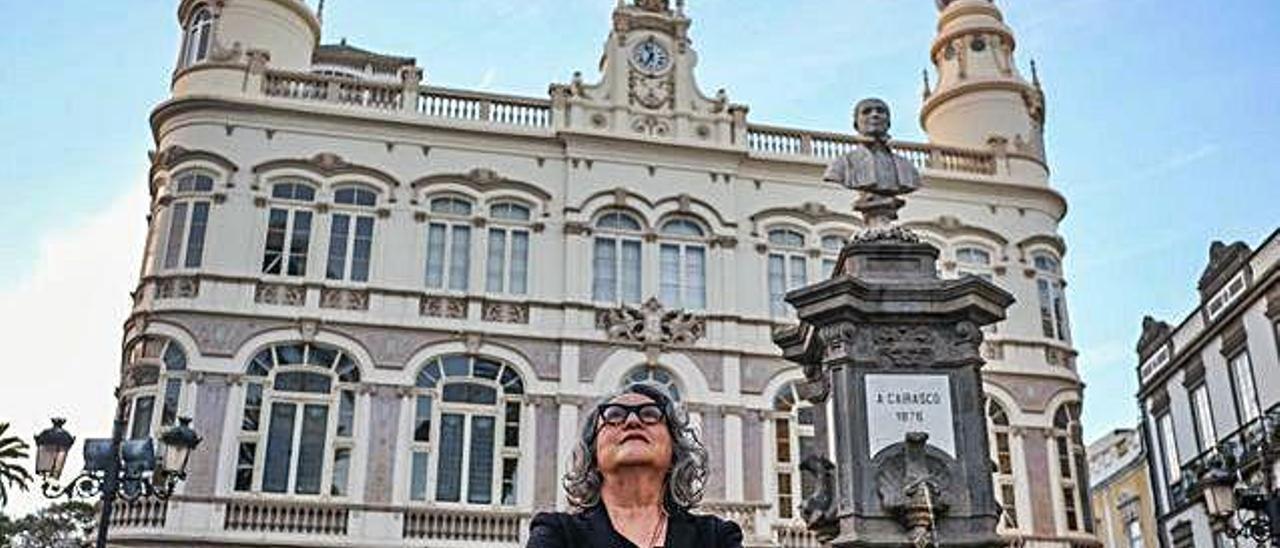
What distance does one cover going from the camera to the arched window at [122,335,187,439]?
1767 cm

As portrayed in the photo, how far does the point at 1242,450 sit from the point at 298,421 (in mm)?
16019

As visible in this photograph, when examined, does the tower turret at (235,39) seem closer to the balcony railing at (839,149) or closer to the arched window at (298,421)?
the arched window at (298,421)

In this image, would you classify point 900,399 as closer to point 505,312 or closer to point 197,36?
point 505,312

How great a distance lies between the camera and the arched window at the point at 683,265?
2017cm

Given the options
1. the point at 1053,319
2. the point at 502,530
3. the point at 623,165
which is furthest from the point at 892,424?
the point at 1053,319

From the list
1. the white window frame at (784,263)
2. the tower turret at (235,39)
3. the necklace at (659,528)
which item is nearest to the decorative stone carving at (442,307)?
the tower turret at (235,39)

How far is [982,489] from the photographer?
9406 mm

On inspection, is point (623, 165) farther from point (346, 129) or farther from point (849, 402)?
point (849, 402)

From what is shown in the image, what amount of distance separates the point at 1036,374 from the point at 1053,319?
56.5 inches

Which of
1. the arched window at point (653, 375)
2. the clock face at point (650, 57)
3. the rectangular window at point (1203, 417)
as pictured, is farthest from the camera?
the rectangular window at point (1203, 417)

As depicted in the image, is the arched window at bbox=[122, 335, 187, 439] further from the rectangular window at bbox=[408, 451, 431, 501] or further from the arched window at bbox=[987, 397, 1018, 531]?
the arched window at bbox=[987, 397, 1018, 531]

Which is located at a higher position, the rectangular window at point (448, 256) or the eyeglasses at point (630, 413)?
the rectangular window at point (448, 256)

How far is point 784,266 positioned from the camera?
827 inches

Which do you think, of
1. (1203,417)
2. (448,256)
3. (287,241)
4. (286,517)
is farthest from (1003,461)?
(287,241)
